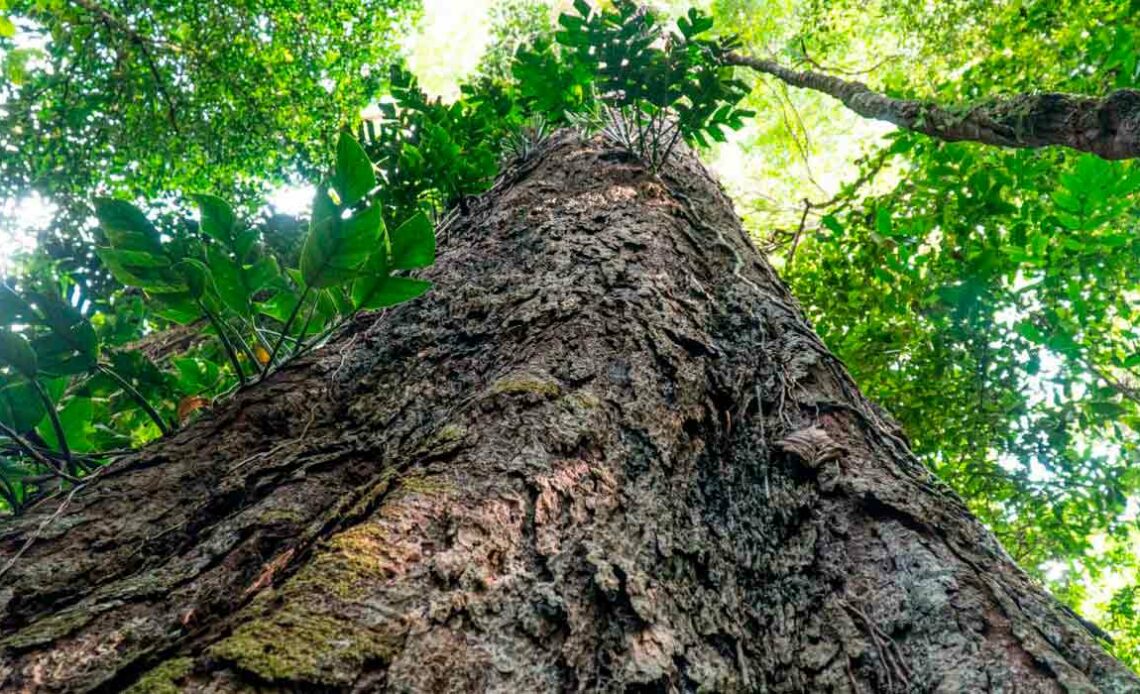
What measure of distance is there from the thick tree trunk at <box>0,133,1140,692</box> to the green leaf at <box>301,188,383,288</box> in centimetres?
23

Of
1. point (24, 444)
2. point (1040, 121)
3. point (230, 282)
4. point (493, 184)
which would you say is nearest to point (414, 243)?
point (230, 282)

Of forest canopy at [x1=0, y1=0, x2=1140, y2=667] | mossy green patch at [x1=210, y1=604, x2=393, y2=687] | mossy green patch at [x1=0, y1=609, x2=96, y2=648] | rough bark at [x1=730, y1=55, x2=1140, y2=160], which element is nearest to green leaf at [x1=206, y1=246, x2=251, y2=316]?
forest canopy at [x1=0, y1=0, x2=1140, y2=667]

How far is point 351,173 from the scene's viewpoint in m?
1.21

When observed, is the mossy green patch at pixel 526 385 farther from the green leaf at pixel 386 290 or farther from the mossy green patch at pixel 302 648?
the mossy green patch at pixel 302 648

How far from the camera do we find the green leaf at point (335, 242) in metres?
1.21

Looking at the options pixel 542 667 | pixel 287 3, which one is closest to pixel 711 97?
pixel 542 667

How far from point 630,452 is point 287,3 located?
560 centimetres

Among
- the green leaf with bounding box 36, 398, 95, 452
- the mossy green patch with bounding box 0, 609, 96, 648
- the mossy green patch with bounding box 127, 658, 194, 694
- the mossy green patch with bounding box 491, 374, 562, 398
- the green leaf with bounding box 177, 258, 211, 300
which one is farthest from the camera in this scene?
the green leaf with bounding box 36, 398, 95, 452

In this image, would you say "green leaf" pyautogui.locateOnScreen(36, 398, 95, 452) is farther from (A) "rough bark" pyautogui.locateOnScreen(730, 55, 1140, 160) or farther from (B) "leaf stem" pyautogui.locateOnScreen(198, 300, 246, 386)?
(A) "rough bark" pyautogui.locateOnScreen(730, 55, 1140, 160)

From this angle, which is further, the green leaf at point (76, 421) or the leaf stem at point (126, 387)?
the green leaf at point (76, 421)

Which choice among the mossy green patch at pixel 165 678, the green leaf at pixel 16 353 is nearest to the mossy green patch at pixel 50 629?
the mossy green patch at pixel 165 678

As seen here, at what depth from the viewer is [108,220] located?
4.26ft

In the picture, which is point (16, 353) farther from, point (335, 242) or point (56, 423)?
point (335, 242)

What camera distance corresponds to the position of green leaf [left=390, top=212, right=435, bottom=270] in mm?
1330
